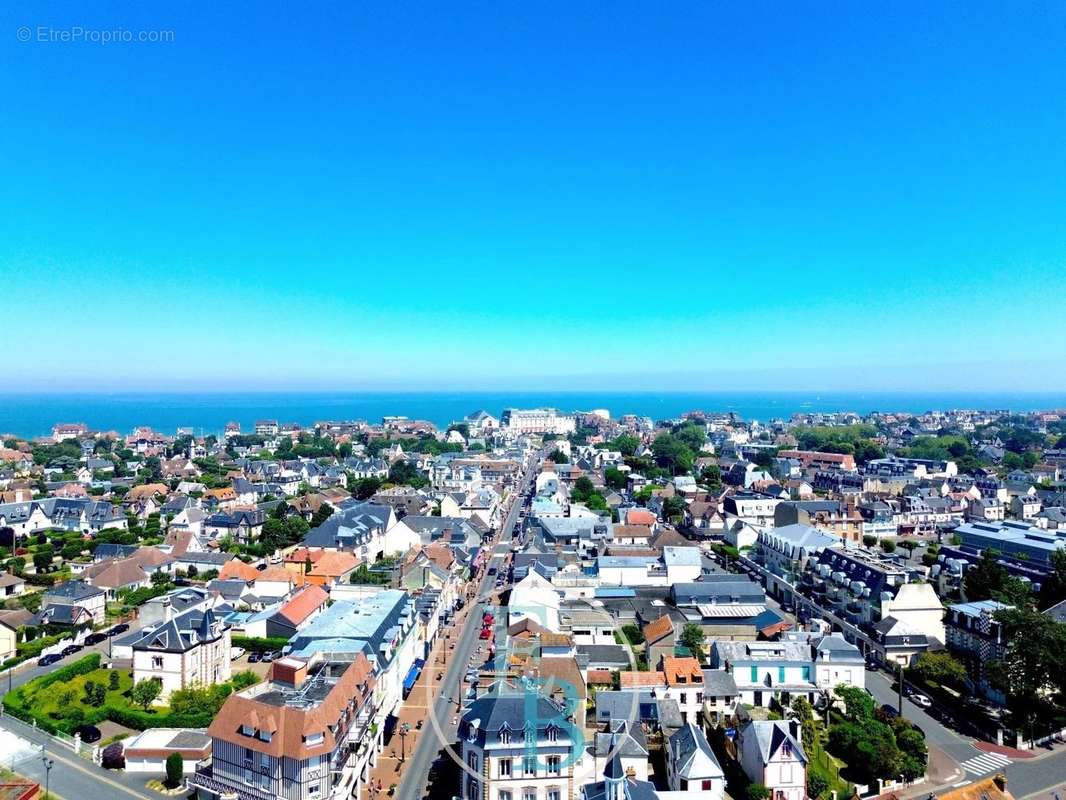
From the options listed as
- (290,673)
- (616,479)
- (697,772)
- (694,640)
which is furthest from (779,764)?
(616,479)

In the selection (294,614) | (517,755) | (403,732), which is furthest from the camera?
(294,614)

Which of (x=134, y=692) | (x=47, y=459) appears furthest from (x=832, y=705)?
(x=47, y=459)

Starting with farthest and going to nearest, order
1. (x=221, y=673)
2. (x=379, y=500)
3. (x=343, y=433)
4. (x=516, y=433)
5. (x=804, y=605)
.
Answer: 1. (x=516, y=433)
2. (x=343, y=433)
3. (x=379, y=500)
4. (x=804, y=605)
5. (x=221, y=673)

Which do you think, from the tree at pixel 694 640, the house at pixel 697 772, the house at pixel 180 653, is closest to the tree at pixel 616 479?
the tree at pixel 694 640

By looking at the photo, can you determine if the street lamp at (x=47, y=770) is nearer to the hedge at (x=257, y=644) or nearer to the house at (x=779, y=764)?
the hedge at (x=257, y=644)

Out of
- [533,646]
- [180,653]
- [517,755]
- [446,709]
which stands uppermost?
[517,755]

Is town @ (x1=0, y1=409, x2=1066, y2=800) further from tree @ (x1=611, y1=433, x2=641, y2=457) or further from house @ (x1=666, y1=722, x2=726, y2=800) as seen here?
tree @ (x1=611, y1=433, x2=641, y2=457)

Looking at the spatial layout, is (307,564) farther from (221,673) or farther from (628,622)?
(628,622)

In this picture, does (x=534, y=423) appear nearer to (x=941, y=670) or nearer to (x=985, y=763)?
(x=941, y=670)
